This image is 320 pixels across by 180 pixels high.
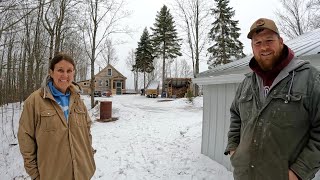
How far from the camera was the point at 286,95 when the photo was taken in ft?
6.10

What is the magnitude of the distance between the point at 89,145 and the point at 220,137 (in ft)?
12.1

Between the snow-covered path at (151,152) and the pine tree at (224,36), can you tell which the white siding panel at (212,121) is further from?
the pine tree at (224,36)

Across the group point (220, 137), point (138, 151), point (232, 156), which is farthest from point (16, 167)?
point (232, 156)

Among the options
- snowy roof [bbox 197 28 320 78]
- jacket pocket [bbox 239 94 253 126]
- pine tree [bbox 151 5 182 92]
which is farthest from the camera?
pine tree [bbox 151 5 182 92]

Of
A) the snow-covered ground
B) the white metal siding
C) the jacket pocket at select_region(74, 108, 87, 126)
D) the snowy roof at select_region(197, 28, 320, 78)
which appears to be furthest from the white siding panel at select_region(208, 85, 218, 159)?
the jacket pocket at select_region(74, 108, 87, 126)

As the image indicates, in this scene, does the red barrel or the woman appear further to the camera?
the red barrel

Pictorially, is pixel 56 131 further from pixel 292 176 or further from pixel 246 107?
pixel 292 176

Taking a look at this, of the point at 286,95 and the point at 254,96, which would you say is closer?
the point at 286,95

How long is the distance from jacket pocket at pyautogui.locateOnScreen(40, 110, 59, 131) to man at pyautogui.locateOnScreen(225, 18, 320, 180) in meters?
1.74

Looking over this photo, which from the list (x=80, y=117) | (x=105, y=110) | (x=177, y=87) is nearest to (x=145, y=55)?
(x=177, y=87)

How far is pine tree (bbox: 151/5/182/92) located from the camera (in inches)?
1312

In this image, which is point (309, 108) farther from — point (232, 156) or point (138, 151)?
point (138, 151)

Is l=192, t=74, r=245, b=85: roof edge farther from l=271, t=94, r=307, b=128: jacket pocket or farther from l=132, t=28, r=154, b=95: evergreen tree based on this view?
l=132, t=28, r=154, b=95: evergreen tree

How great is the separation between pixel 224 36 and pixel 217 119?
948 inches
